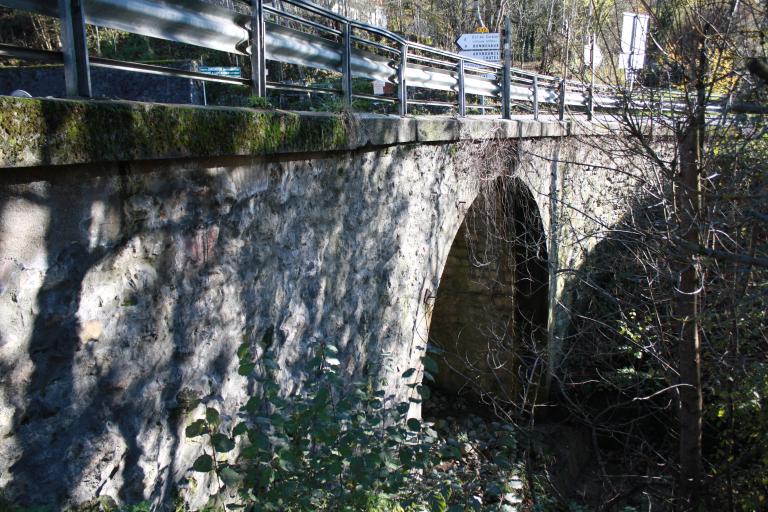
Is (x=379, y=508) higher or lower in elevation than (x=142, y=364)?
lower

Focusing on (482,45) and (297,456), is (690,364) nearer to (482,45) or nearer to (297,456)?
(297,456)

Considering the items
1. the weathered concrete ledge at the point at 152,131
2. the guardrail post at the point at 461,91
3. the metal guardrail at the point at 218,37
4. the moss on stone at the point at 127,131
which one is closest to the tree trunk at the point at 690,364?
the metal guardrail at the point at 218,37

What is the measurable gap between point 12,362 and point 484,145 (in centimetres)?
477

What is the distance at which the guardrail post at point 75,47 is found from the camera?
213 cm

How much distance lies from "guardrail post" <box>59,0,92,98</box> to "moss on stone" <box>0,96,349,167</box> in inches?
5.4

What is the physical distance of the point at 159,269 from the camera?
251 cm

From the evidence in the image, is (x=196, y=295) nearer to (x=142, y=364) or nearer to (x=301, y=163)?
(x=142, y=364)

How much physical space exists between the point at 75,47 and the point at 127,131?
0.99ft

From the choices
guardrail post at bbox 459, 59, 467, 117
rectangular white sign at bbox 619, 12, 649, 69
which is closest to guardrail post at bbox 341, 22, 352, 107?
guardrail post at bbox 459, 59, 467, 117

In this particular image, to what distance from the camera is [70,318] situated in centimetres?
215

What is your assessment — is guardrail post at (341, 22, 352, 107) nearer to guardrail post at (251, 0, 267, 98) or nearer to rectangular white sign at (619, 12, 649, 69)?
guardrail post at (251, 0, 267, 98)

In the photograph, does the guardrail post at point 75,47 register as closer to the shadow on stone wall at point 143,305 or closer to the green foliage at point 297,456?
the shadow on stone wall at point 143,305

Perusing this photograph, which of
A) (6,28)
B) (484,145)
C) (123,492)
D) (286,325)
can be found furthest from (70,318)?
(6,28)

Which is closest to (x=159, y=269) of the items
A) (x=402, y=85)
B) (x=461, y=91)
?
(x=402, y=85)
